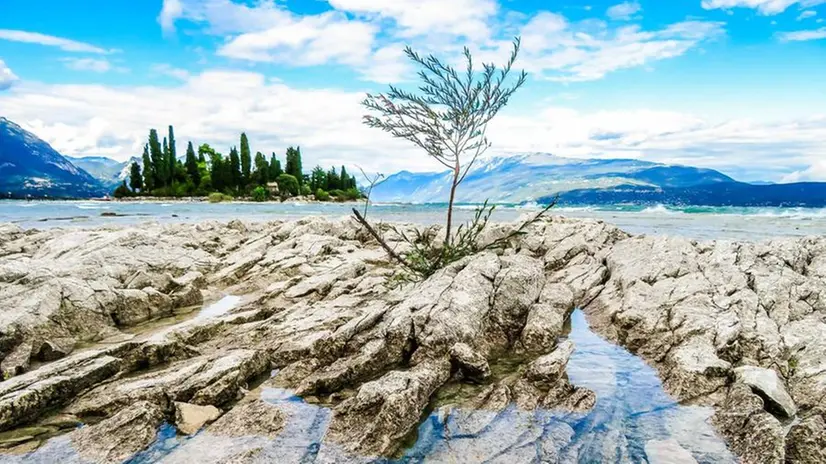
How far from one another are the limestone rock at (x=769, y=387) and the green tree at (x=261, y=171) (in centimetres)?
13692

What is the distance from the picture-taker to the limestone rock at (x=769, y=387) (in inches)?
309

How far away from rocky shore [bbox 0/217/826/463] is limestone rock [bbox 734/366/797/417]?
0.18ft

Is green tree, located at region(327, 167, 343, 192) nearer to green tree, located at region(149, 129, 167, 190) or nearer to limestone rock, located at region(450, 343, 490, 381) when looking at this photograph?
green tree, located at region(149, 129, 167, 190)

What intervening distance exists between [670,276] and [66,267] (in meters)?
18.1

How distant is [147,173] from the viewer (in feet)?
429

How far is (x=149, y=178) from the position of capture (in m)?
132

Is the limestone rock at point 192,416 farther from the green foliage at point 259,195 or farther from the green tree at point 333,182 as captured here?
the green tree at point 333,182

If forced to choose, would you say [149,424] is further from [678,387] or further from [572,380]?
[678,387]

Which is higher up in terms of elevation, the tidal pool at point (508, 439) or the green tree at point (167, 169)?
the green tree at point (167, 169)

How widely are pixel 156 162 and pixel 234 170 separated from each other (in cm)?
2040

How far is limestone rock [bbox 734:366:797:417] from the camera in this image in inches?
309

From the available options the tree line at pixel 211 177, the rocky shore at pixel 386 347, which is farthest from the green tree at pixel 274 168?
the rocky shore at pixel 386 347

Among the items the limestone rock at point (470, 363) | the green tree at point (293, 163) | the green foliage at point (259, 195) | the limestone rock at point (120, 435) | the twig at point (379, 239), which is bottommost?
the limestone rock at point (120, 435)

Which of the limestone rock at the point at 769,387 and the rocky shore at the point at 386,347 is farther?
the limestone rock at the point at 769,387
